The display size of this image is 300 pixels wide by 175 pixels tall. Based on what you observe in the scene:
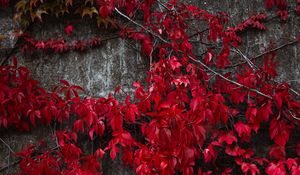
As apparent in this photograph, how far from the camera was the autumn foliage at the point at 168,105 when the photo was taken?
278 cm

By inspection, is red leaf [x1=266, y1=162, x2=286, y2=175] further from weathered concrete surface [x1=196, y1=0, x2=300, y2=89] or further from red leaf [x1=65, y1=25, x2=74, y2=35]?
red leaf [x1=65, y1=25, x2=74, y2=35]

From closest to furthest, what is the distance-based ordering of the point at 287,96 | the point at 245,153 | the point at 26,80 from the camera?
the point at 287,96, the point at 245,153, the point at 26,80

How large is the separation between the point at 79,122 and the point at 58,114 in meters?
0.24

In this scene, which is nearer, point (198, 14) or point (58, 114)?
point (58, 114)

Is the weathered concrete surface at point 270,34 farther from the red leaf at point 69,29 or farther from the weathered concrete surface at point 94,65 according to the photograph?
the red leaf at point 69,29

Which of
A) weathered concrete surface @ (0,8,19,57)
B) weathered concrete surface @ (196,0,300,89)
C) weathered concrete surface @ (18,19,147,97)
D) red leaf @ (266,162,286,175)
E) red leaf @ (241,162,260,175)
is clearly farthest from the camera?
weathered concrete surface @ (0,8,19,57)

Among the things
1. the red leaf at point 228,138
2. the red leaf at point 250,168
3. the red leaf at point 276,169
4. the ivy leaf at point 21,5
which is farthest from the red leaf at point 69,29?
the red leaf at point 276,169

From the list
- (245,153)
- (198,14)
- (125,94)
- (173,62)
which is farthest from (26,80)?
(245,153)

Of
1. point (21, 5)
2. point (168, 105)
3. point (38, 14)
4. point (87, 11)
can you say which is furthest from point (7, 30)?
point (168, 105)

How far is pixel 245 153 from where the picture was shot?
9.70ft

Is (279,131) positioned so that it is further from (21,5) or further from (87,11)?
(21,5)

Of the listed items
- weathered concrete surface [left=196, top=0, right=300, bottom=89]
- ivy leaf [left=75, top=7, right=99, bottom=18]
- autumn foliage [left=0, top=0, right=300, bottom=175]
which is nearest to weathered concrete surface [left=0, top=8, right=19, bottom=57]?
autumn foliage [left=0, top=0, right=300, bottom=175]

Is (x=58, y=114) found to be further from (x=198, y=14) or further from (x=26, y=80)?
(x=198, y=14)

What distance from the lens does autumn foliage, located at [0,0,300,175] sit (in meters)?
2.78
